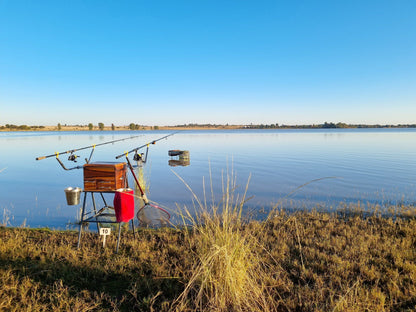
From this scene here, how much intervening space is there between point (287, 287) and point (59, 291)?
10.7 feet

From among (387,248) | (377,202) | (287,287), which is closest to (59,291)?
(287,287)

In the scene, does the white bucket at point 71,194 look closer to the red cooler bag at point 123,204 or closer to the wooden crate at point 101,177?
the wooden crate at point 101,177

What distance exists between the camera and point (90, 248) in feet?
15.9

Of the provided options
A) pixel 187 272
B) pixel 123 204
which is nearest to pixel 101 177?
pixel 123 204

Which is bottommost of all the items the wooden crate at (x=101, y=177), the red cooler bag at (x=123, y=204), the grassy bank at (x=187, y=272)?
the grassy bank at (x=187, y=272)

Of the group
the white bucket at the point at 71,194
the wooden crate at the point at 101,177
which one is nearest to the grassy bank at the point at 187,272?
the white bucket at the point at 71,194

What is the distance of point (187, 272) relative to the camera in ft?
12.4

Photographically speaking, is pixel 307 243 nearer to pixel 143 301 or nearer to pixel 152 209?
pixel 143 301

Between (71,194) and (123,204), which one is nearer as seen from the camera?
(123,204)

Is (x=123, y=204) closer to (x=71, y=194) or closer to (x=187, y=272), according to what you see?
(x=71, y=194)

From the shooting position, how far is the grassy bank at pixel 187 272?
312 cm

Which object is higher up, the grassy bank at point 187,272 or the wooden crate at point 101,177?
the wooden crate at point 101,177

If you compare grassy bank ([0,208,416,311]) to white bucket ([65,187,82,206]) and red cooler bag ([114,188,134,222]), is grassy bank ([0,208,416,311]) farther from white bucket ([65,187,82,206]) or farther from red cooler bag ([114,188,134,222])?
white bucket ([65,187,82,206])

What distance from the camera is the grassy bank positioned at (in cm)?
312
